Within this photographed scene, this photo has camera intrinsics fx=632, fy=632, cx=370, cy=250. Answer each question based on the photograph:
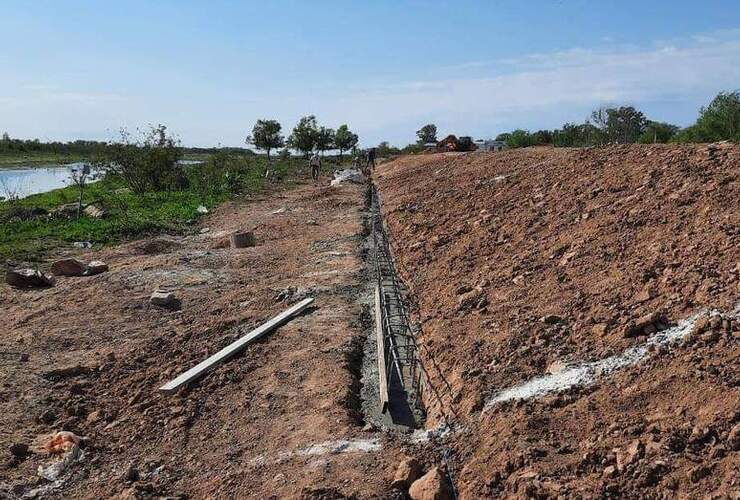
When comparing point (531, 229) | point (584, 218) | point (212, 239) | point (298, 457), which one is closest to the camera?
point (298, 457)

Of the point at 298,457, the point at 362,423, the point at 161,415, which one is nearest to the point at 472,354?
the point at 362,423

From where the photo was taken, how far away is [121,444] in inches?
184

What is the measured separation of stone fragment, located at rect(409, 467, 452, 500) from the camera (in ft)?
11.4

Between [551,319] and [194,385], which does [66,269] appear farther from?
[551,319]

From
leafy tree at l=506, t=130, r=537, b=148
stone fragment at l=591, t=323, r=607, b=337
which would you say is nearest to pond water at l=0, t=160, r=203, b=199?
leafy tree at l=506, t=130, r=537, b=148

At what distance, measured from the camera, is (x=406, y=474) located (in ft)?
12.0

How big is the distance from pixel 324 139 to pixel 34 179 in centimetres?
2015

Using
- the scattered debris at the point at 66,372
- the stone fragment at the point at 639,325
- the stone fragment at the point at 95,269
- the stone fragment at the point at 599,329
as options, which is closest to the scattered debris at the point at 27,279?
the stone fragment at the point at 95,269

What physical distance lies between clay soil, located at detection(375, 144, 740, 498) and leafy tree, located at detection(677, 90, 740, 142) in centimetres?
1470

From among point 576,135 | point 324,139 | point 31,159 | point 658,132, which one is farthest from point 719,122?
point 31,159

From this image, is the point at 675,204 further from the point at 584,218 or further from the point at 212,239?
the point at 212,239

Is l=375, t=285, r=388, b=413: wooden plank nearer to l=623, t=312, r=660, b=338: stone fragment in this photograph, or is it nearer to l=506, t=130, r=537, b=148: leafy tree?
l=623, t=312, r=660, b=338: stone fragment

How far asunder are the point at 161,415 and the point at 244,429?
81 centimetres

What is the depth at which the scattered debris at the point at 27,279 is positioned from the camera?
9250 mm
